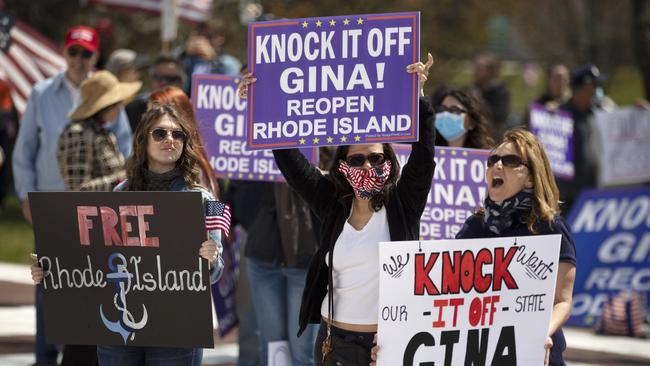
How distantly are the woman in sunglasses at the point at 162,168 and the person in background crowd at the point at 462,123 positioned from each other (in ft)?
6.86

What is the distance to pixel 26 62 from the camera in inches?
486

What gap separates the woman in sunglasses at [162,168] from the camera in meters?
5.73

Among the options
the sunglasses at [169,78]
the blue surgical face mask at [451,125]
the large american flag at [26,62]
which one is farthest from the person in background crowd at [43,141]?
the large american flag at [26,62]

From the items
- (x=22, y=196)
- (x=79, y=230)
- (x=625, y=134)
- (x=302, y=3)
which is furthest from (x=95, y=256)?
(x=302, y=3)

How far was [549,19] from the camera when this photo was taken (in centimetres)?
3416

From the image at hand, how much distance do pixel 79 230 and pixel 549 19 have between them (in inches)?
1164

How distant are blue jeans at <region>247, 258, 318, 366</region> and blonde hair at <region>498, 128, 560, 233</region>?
194 cm

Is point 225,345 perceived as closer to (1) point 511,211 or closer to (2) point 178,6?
(1) point 511,211

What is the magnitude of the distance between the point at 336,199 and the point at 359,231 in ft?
0.80

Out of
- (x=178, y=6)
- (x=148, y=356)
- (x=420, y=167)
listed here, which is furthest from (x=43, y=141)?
(x=178, y=6)

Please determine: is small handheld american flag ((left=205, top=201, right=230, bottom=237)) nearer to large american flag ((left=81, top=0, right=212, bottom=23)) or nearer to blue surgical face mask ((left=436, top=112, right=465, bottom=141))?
blue surgical face mask ((left=436, top=112, right=465, bottom=141))

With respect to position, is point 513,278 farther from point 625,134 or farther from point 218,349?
point 625,134

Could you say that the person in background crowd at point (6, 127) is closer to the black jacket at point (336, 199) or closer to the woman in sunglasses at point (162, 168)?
the woman in sunglasses at point (162, 168)

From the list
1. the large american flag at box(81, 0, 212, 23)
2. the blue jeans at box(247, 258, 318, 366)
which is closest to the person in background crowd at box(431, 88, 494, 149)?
the blue jeans at box(247, 258, 318, 366)
